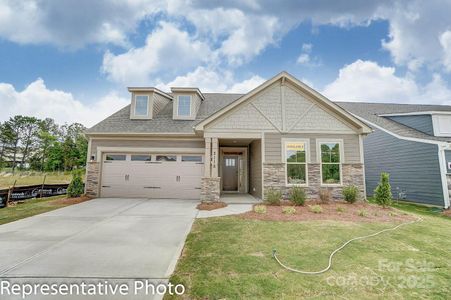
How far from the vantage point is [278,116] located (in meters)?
9.68

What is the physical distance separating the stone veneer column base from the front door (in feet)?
14.3

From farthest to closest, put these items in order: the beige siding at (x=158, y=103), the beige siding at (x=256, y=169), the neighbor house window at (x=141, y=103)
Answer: the beige siding at (x=158, y=103), the neighbor house window at (x=141, y=103), the beige siding at (x=256, y=169)

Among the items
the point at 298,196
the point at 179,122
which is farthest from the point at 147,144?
the point at 298,196

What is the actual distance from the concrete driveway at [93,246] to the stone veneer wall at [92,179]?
Answer: 10.9 feet

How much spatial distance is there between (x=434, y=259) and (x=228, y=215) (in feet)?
16.2

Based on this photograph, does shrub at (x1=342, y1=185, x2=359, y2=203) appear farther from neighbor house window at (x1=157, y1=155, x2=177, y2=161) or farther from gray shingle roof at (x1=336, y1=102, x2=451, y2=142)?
neighbor house window at (x1=157, y1=155, x2=177, y2=161)

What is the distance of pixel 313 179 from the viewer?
9.41 meters

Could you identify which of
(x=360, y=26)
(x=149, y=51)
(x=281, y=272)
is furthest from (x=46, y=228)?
(x=360, y=26)

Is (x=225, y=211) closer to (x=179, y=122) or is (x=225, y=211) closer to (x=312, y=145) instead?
(x=312, y=145)

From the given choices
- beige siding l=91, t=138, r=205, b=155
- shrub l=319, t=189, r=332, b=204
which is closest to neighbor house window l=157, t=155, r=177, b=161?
beige siding l=91, t=138, r=205, b=155

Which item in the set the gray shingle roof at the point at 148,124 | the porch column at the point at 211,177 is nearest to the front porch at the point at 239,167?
the porch column at the point at 211,177

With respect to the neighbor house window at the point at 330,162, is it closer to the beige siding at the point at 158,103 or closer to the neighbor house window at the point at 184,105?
the neighbor house window at the point at 184,105

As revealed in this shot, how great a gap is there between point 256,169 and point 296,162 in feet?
7.05

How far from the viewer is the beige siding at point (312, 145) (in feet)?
31.1
